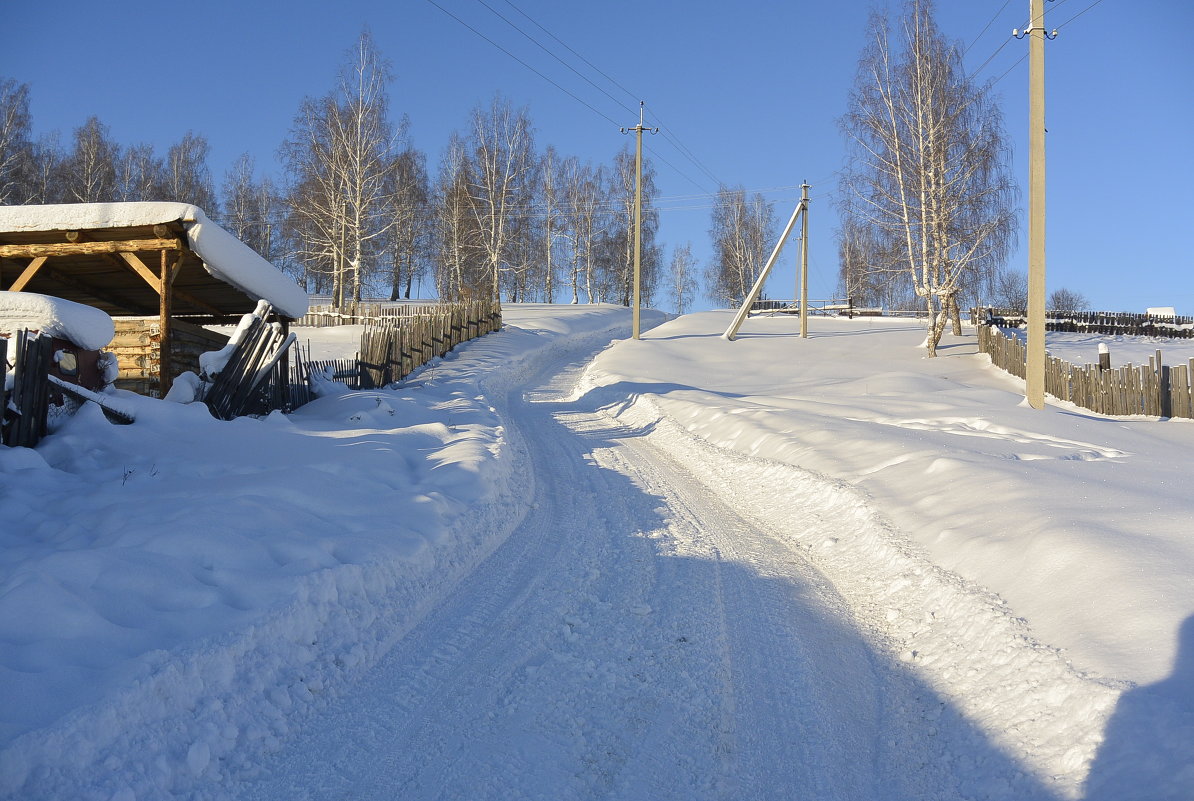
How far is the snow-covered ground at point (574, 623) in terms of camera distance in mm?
2967

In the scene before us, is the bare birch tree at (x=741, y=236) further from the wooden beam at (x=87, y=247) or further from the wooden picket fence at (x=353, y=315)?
the wooden beam at (x=87, y=247)

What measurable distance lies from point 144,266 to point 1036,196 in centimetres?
1421

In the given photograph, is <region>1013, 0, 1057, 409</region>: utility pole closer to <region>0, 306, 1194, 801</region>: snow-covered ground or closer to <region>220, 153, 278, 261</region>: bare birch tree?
<region>0, 306, 1194, 801</region>: snow-covered ground

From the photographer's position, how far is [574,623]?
451 centimetres

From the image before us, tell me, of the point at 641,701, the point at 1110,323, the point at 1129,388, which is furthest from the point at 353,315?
the point at 1110,323

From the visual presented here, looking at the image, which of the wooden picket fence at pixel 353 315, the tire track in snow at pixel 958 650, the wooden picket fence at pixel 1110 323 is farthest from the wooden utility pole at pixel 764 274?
the tire track in snow at pixel 958 650

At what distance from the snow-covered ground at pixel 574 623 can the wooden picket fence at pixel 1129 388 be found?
424 centimetres

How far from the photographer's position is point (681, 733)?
132 inches

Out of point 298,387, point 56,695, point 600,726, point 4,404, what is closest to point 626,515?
point 600,726

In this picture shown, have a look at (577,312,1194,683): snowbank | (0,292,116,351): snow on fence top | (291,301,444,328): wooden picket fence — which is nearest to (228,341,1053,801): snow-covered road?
(577,312,1194,683): snowbank

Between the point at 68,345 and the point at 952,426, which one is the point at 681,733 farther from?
the point at 952,426

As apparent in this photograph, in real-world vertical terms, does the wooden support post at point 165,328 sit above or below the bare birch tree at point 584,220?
below

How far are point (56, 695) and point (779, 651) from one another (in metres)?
3.54

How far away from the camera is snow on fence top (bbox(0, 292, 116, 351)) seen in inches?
261
